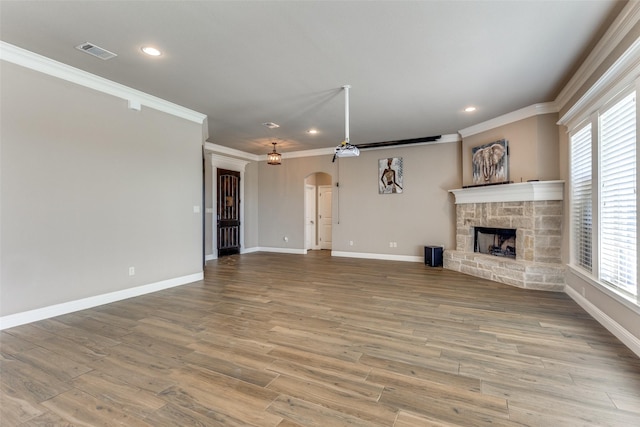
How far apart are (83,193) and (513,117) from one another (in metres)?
6.79

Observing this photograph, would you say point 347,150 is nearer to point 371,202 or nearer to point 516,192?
point 516,192

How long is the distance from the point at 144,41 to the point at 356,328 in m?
3.67

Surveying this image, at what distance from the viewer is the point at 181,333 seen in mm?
3020

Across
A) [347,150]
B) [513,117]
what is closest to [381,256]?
[347,150]

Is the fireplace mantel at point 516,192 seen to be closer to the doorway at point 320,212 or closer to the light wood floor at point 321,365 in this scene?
the light wood floor at point 321,365

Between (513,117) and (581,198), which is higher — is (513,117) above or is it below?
above

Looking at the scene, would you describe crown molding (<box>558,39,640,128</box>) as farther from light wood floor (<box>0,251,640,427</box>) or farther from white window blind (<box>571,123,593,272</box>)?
light wood floor (<box>0,251,640,427</box>)

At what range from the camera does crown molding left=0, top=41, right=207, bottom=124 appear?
10.5 ft

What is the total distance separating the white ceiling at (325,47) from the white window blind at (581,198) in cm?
87

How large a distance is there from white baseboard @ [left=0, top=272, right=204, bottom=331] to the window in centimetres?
572

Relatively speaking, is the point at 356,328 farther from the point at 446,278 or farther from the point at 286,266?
the point at 286,266

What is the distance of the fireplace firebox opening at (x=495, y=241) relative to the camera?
18.5 ft

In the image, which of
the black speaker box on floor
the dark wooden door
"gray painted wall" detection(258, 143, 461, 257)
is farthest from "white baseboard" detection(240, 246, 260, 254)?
the black speaker box on floor

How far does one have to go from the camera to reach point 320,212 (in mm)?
10039
